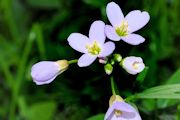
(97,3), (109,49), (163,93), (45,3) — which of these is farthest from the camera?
(45,3)

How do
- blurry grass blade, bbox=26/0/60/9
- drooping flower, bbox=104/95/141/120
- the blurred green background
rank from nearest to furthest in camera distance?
drooping flower, bbox=104/95/141/120 → the blurred green background → blurry grass blade, bbox=26/0/60/9

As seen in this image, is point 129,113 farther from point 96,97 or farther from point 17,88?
point 17,88

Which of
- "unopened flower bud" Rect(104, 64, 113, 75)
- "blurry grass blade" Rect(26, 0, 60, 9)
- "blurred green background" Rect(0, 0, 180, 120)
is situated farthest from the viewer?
"blurry grass blade" Rect(26, 0, 60, 9)

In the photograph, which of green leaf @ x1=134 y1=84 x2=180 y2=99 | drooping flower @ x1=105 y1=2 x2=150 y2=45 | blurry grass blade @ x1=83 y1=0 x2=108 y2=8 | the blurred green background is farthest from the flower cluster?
blurry grass blade @ x1=83 y1=0 x2=108 y2=8

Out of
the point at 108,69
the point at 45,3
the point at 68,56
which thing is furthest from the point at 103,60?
the point at 45,3

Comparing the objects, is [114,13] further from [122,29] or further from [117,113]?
[117,113]

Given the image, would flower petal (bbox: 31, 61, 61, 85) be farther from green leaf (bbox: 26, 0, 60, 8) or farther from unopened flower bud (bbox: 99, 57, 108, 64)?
green leaf (bbox: 26, 0, 60, 8)

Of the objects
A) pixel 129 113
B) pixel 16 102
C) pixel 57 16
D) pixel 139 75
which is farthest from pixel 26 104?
pixel 129 113

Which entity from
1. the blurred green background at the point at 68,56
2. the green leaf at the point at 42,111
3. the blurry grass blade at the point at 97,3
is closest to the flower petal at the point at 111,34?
the blurred green background at the point at 68,56
